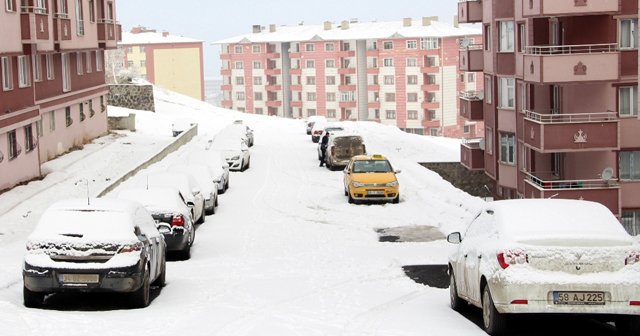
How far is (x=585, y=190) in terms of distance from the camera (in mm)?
32625

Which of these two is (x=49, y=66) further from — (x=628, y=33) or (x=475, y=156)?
(x=628, y=33)

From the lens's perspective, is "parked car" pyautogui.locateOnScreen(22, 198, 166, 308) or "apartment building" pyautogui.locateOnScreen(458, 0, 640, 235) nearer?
"parked car" pyautogui.locateOnScreen(22, 198, 166, 308)

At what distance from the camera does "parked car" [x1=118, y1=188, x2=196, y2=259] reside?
1988 centimetres

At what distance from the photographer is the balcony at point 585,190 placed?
32375mm

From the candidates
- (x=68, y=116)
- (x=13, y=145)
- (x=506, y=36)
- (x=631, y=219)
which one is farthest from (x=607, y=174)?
(x=68, y=116)

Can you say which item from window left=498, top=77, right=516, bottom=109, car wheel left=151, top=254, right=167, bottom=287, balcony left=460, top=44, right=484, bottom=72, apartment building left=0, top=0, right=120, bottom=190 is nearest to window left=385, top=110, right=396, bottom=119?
apartment building left=0, top=0, right=120, bottom=190

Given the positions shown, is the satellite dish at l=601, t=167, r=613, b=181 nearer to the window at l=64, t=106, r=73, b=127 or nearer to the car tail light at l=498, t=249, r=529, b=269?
the car tail light at l=498, t=249, r=529, b=269

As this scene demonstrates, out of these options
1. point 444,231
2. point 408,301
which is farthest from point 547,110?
point 408,301

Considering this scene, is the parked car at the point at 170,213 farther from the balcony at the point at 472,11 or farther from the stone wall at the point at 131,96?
the stone wall at the point at 131,96

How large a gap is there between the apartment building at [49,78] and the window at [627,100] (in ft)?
65.6

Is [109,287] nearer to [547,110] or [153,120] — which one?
[547,110]

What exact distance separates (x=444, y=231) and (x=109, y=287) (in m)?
13.5

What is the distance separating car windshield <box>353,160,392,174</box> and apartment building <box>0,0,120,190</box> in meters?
11.4

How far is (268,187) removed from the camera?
38156 millimetres
